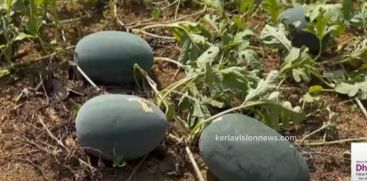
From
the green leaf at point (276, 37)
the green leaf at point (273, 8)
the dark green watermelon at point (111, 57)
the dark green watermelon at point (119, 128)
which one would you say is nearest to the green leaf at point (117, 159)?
the dark green watermelon at point (119, 128)

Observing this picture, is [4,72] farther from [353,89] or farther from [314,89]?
[353,89]

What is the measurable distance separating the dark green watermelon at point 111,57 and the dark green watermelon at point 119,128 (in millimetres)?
336

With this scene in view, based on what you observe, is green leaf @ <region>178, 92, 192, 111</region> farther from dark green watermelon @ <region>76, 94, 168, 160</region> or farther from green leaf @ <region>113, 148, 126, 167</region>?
green leaf @ <region>113, 148, 126, 167</region>

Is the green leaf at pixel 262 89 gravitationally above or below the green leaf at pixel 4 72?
above

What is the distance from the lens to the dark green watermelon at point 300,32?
287cm

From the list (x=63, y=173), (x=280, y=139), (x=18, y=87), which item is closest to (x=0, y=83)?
(x=18, y=87)

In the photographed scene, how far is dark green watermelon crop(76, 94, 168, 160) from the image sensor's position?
7.04 feet

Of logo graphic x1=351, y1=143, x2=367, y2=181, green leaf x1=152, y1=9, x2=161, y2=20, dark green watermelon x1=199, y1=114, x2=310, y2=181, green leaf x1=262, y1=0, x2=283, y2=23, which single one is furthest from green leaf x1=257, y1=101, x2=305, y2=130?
green leaf x1=152, y1=9, x2=161, y2=20

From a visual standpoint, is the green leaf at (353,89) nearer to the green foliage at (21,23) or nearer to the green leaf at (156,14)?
the green leaf at (156,14)

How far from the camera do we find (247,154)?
2066 mm

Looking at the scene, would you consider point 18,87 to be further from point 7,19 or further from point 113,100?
point 113,100

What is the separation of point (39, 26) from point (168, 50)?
58 cm

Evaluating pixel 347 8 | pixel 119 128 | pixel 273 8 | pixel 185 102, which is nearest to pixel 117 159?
pixel 119 128

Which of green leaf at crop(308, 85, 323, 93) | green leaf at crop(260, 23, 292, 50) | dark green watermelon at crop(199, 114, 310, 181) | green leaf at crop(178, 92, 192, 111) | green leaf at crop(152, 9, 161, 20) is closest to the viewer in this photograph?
dark green watermelon at crop(199, 114, 310, 181)
